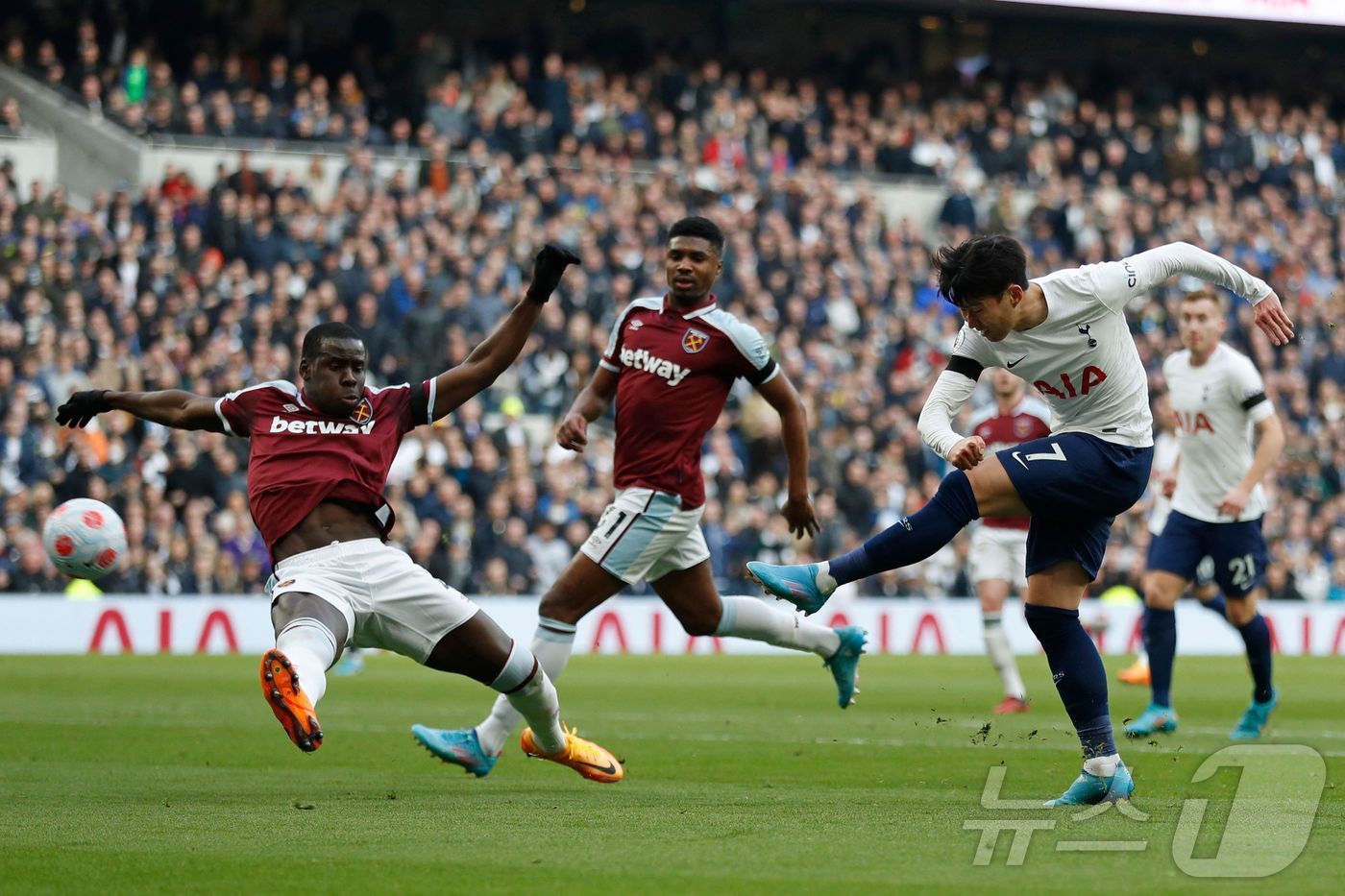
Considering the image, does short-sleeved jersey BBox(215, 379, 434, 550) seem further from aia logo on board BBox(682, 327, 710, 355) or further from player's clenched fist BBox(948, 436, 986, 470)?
player's clenched fist BBox(948, 436, 986, 470)

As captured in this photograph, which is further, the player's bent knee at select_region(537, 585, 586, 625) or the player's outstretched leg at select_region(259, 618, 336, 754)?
the player's bent knee at select_region(537, 585, 586, 625)

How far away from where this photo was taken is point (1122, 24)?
36.1 meters

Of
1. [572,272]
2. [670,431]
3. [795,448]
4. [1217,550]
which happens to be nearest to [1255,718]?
[1217,550]

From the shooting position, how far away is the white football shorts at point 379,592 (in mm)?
7711

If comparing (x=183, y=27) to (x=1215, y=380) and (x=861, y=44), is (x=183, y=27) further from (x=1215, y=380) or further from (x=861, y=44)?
(x=1215, y=380)

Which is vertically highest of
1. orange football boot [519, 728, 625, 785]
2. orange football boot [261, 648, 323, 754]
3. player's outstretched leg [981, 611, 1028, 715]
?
orange football boot [261, 648, 323, 754]

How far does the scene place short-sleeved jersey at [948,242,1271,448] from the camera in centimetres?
722

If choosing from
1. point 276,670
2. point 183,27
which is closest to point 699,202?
point 183,27

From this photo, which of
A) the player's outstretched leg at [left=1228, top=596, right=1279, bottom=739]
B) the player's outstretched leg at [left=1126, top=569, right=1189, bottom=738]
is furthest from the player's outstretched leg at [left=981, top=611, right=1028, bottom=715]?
the player's outstretched leg at [left=1228, top=596, right=1279, bottom=739]

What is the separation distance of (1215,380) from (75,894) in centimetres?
810

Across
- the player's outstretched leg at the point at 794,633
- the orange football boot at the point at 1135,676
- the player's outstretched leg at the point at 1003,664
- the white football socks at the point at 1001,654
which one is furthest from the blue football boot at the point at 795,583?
the orange football boot at the point at 1135,676

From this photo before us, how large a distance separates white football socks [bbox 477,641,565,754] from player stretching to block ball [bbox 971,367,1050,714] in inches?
213

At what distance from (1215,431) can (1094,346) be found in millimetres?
4829

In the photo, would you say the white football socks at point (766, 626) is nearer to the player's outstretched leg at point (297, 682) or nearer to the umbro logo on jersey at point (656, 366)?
the umbro logo on jersey at point (656, 366)
